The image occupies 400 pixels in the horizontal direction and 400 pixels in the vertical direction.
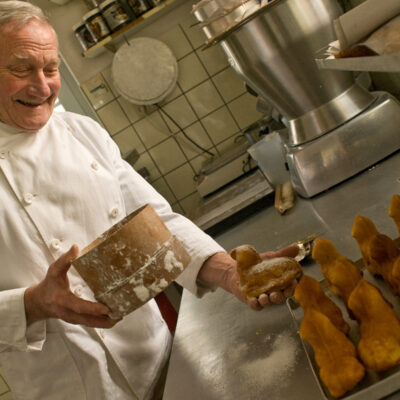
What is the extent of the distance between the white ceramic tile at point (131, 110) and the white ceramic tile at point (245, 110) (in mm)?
569

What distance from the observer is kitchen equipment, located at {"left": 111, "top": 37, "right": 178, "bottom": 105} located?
2.64 m

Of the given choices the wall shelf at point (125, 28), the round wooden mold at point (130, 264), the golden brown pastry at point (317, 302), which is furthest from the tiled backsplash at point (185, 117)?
the golden brown pastry at point (317, 302)

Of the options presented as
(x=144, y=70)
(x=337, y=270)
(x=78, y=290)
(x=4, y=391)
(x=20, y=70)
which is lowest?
(x=4, y=391)

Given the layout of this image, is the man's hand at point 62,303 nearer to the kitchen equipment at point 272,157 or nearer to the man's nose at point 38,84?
the man's nose at point 38,84

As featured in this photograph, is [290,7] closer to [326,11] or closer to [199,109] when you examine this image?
[326,11]

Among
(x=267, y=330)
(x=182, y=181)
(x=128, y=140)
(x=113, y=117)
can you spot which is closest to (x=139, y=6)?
(x=113, y=117)

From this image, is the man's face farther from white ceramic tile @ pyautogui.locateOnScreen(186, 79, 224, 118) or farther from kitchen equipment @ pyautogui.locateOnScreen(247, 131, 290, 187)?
white ceramic tile @ pyautogui.locateOnScreen(186, 79, 224, 118)

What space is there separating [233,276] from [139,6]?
198cm

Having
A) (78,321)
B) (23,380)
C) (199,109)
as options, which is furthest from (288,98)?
(199,109)

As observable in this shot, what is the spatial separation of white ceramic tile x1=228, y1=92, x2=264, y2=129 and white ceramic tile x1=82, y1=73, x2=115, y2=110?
78cm

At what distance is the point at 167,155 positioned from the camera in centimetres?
281

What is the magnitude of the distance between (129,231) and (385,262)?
0.40 m

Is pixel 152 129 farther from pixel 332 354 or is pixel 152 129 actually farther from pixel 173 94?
pixel 332 354

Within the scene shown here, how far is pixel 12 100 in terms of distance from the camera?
3.24ft
